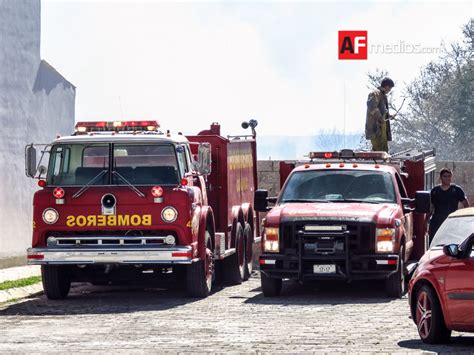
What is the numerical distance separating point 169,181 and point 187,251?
116cm

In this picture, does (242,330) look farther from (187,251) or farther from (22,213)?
(22,213)

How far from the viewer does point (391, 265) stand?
21.8 metres

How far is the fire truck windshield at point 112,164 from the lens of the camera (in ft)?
72.2

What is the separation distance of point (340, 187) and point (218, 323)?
18.5ft

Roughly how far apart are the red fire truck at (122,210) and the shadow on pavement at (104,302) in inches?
11.8

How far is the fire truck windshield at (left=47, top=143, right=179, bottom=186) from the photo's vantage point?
22016 millimetres

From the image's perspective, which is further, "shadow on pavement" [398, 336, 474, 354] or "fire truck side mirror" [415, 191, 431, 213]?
"fire truck side mirror" [415, 191, 431, 213]

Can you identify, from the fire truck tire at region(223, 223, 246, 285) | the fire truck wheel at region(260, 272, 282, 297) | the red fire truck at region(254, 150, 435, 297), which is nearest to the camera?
the red fire truck at region(254, 150, 435, 297)

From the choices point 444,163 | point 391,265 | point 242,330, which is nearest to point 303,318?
point 242,330

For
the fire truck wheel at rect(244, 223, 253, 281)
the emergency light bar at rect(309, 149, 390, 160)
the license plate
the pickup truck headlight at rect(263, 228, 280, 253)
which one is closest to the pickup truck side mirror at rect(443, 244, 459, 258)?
the license plate

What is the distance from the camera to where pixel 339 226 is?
71.7ft

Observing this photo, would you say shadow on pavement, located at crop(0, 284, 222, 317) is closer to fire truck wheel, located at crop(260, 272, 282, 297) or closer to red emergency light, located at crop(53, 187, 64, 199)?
fire truck wheel, located at crop(260, 272, 282, 297)

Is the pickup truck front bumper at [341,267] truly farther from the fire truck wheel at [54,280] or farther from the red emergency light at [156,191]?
the fire truck wheel at [54,280]

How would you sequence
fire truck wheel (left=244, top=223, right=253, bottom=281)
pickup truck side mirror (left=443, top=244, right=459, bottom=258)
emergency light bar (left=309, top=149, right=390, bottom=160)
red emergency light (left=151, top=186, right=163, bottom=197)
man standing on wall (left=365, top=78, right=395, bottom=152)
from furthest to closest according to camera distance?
1. man standing on wall (left=365, top=78, right=395, bottom=152)
2. fire truck wheel (left=244, top=223, right=253, bottom=281)
3. emergency light bar (left=309, top=149, right=390, bottom=160)
4. red emergency light (left=151, top=186, right=163, bottom=197)
5. pickup truck side mirror (left=443, top=244, right=459, bottom=258)
